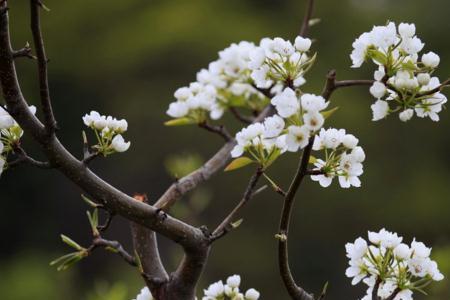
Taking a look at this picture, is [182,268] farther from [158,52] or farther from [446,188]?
[446,188]

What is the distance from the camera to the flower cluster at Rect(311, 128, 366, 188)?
47.4 inches

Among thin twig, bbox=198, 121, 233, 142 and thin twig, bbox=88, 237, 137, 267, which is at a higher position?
thin twig, bbox=198, 121, 233, 142

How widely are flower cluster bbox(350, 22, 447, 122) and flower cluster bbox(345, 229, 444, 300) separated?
0.20 m

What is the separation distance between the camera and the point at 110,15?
48.0 ft

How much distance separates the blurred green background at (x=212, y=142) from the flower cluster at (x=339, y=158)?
32.4ft

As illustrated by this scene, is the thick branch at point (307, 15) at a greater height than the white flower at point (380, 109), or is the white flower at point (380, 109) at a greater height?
the thick branch at point (307, 15)

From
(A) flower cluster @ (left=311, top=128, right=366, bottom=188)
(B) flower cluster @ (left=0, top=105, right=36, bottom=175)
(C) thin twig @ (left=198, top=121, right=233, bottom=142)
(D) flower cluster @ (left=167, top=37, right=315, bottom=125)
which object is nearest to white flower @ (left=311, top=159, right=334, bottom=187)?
(A) flower cluster @ (left=311, top=128, right=366, bottom=188)

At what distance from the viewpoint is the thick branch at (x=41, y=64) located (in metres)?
1.06

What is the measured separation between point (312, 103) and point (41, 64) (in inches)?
14.3

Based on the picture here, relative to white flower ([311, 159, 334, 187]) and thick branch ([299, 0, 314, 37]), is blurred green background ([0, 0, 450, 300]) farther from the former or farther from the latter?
white flower ([311, 159, 334, 187])

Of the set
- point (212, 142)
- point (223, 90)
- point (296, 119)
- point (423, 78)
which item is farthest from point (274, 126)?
point (212, 142)

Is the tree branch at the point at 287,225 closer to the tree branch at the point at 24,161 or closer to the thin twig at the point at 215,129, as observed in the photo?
the tree branch at the point at 24,161

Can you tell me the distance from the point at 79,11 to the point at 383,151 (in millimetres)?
5913

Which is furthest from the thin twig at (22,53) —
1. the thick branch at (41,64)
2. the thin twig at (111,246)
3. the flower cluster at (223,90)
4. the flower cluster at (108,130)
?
the flower cluster at (223,90)
